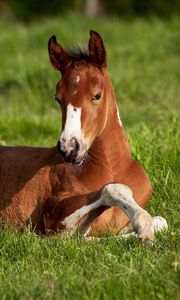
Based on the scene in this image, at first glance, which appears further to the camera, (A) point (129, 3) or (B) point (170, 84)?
(A) point (129, 3)

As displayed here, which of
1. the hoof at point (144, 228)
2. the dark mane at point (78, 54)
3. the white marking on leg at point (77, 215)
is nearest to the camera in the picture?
the hoof at point (144, 228)

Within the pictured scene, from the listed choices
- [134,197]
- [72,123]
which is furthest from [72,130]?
[134,197]

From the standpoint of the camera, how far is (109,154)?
668cm

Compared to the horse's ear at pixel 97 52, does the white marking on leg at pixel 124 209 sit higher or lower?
lower

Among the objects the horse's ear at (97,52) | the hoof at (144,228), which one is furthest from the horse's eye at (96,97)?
the hoof at (144,228)

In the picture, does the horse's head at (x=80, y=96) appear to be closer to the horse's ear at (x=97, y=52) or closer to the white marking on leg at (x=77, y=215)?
the horse's ear at (x=97, y=52)

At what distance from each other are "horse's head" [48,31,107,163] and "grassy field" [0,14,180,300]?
0.59 m

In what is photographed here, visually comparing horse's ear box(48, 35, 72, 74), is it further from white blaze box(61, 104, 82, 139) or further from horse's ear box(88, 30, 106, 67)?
white blaze box(61, 104, 82, 139)

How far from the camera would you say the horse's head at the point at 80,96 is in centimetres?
599

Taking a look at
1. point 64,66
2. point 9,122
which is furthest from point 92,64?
point 9,122

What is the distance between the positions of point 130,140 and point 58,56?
68.7 inches

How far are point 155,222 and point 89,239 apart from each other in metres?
0.49

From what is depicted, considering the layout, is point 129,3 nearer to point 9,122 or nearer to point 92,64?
point 9,122

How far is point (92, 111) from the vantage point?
6176 mm
